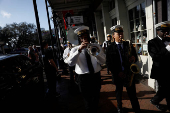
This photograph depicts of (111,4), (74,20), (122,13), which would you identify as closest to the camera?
(122,13)

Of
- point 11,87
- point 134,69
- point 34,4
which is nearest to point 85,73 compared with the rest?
point 134,69

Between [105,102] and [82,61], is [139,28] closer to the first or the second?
[105,102]

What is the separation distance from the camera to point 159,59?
244cm

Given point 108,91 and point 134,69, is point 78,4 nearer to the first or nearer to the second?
point 108,91

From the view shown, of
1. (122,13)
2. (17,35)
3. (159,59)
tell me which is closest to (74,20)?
(122,13)

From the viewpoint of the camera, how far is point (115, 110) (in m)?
2.96

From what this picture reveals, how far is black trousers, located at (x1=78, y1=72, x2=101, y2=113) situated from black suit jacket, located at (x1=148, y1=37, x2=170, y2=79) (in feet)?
4.15

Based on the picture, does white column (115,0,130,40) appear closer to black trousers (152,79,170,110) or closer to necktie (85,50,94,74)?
black trousers (152,79,170,110)

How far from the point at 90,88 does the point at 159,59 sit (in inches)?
59.1

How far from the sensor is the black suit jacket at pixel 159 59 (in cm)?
235

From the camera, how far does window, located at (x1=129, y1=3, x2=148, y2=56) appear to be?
4523 mm

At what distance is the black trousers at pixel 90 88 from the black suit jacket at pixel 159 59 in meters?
1.26

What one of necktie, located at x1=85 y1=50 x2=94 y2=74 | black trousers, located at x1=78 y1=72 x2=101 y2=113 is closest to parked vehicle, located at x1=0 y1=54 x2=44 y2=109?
black trousers, located at x1=78 y1=72 x2=101 y2=113

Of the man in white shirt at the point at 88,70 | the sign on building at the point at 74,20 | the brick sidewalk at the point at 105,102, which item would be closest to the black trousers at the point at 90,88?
the man in white shirt at the point at 88,70
